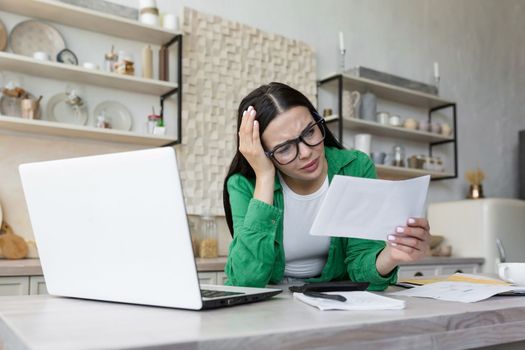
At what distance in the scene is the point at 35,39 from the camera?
8.82ft

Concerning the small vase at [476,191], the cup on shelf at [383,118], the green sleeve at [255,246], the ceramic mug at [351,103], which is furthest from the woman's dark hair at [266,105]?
the small vase at [476,191]

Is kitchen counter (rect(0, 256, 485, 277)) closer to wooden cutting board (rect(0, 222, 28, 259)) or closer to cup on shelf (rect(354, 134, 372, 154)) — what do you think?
wooden cutting board (rect(0, 222, 28, 259))

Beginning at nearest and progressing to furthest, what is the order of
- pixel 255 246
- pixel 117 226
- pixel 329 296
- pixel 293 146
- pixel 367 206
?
pixel 117 226 → pixel 329 296 → pixel 367 206 → pixel 255 246 → pixel 293 146

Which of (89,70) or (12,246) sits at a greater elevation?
(89,70)

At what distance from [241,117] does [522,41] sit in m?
4.53

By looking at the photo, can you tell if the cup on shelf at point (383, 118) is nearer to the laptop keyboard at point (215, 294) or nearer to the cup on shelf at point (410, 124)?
the cup on shelf at point (410, 124)

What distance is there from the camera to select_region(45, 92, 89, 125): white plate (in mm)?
2701

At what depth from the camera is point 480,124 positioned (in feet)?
15.3

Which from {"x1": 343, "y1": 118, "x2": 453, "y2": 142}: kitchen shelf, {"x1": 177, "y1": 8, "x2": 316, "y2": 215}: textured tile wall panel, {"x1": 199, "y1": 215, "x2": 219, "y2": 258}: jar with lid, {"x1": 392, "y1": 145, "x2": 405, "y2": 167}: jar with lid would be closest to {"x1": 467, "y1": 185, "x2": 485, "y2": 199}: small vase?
{"x1": 343, "y1": 118, "x2": 453, "y2": 142}: kitchen shelf

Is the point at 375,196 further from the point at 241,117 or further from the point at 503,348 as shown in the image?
the point at 241,117

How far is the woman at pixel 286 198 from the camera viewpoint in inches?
51.2

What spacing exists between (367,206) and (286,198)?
17.5 inches

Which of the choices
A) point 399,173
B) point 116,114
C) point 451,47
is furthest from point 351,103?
point 116,114

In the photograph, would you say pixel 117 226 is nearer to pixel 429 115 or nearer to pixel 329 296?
pixel 329 296
